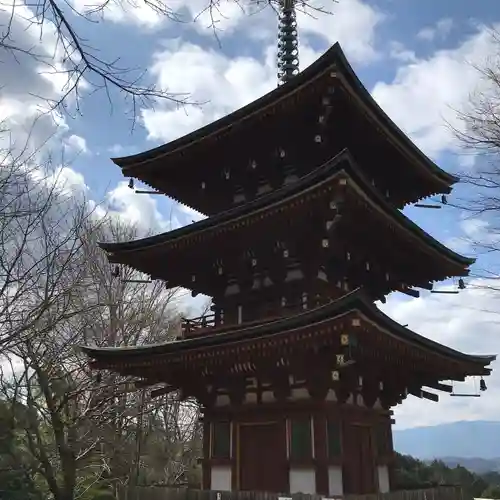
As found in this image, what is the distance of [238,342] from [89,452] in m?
10.6

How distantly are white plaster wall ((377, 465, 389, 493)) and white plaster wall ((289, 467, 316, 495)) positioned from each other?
2425mm

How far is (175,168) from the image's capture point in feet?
48.4

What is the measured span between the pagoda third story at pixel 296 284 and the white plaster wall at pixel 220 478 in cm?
3

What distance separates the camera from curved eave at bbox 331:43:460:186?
1206 cm

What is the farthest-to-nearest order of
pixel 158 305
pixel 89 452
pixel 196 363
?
pixel 158 305
pixel 89 452
pixel 196 363

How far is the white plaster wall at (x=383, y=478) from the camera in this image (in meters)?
12.6

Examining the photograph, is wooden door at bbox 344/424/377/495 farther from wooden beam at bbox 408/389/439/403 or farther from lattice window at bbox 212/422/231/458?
lattice window at bbox 212/422/231/458

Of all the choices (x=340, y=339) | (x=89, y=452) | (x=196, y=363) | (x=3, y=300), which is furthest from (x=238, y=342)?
(x=89, y=452)

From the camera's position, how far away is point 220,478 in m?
12.3

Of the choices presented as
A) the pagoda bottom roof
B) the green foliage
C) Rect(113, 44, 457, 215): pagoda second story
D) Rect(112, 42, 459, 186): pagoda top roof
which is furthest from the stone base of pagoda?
the green foliage

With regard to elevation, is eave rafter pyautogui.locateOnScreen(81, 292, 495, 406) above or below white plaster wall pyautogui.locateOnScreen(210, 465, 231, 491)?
above

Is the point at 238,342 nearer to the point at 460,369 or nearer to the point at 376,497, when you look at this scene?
the point at 376,497

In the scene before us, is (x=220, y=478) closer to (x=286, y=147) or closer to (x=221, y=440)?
(x=221, y=440)

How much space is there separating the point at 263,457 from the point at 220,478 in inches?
48.3
